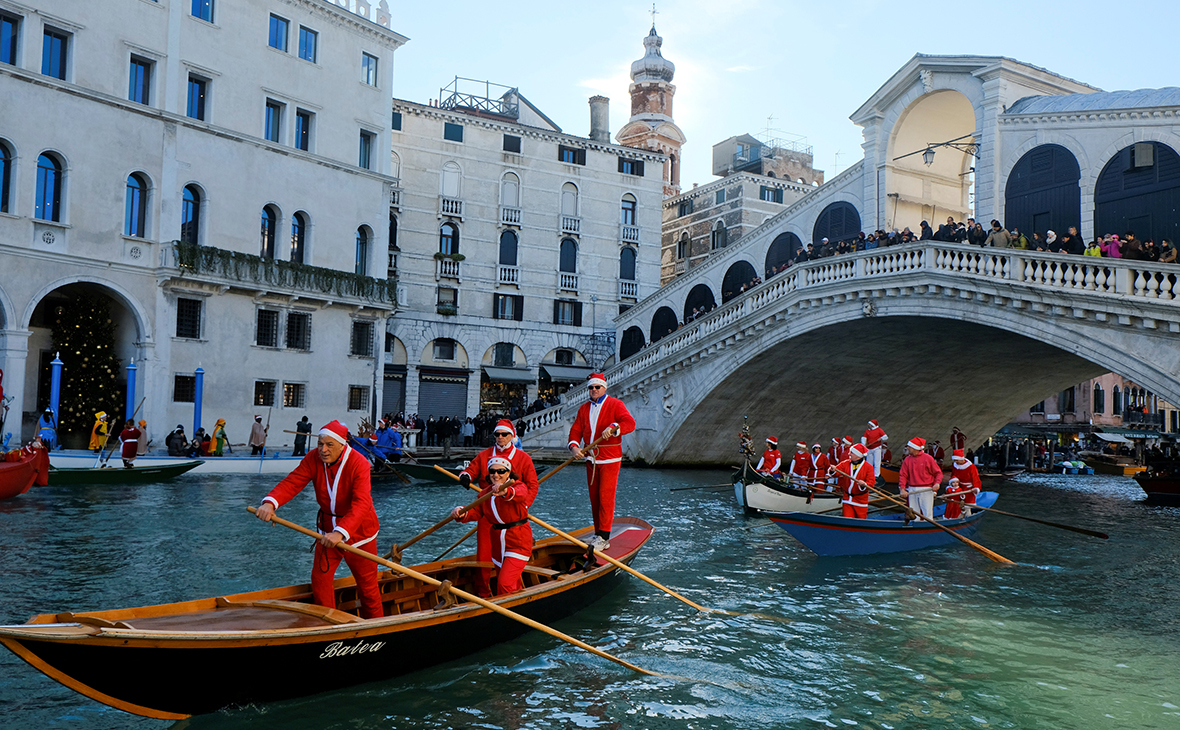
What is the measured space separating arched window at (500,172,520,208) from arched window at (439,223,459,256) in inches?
83.0

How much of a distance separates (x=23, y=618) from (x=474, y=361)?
25.7 m

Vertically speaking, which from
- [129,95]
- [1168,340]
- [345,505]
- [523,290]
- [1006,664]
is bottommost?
[1006,664]

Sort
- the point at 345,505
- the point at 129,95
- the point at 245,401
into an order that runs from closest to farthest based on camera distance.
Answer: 1. the point at 345,505
2. the point at 129,95
3. the point at 245,401

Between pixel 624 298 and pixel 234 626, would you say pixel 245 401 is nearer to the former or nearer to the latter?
pixel 624 298

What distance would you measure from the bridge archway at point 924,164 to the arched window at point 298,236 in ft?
53.1

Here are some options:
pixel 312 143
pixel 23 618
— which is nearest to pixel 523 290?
pixel 312 143

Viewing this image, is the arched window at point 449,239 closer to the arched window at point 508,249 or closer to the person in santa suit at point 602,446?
the arched window at point 508,249

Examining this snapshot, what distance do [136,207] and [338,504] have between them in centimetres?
1928

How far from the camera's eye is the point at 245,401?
24078 mm

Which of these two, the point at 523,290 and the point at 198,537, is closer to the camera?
the point at 198,537

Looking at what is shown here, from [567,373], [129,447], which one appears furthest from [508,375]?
[129,447]

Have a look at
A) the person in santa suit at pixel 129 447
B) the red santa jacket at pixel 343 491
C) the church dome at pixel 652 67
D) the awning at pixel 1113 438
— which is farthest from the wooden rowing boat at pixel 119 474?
the church dome at pixel 652 67

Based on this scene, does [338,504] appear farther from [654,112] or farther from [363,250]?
[654,112]

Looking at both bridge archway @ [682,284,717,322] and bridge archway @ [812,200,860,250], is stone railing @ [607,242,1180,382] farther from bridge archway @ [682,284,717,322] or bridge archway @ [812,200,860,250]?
bridge archway @ [682,284,717,322]
